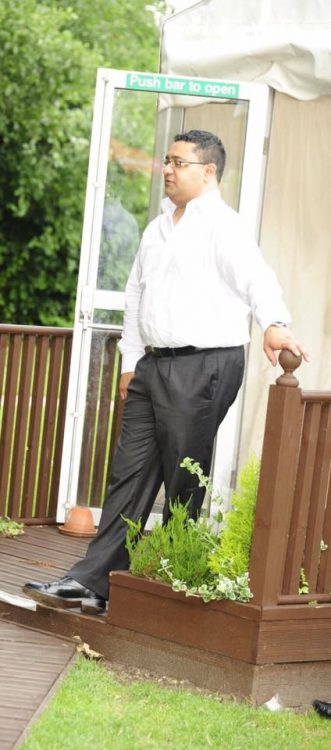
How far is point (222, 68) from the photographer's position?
23.4ft

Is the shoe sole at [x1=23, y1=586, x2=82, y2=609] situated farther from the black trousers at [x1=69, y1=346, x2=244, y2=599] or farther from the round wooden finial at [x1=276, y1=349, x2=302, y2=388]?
the round wooden finial at [x1=276, y1=349, x2=302, y2=388]

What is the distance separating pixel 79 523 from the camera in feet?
23.8

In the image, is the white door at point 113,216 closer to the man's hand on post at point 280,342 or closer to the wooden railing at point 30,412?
the wooden railing at point 30,412

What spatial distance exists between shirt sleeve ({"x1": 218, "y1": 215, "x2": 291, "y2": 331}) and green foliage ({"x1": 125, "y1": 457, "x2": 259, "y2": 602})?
0.54m

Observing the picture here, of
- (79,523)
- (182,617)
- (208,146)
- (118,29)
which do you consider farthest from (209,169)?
(118,29)

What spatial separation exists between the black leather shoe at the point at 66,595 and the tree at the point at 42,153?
11.1 metres

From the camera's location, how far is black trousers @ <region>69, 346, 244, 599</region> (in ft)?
16.9

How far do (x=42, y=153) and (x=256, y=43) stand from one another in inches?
399

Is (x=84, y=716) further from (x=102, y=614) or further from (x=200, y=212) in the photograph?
(x=200, y=212)

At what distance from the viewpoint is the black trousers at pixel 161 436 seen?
5.14m

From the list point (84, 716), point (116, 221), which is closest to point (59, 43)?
point (116, 221)

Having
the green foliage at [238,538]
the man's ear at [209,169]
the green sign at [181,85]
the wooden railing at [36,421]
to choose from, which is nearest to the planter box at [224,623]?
the green foliage at [238,538]

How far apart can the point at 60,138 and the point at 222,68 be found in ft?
32.2

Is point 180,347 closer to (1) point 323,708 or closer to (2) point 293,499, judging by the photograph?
(2) point 293,499
